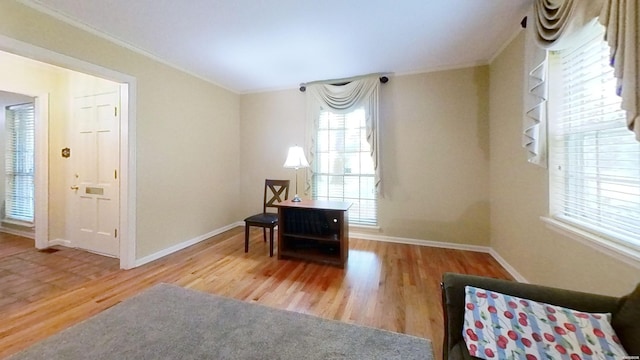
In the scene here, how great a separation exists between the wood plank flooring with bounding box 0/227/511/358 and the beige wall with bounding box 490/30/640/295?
462 millimetres

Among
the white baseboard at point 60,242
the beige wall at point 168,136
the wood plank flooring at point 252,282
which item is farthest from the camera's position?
the white baseboard at point 60,242

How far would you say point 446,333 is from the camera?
1.12 m

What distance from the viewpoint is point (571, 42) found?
Answer: 5.77 feet

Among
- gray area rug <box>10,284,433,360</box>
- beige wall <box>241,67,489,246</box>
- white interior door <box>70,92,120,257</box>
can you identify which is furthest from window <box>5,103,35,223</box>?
beige wall <box>241,67,489,246</box>

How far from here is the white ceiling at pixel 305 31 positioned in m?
2.13

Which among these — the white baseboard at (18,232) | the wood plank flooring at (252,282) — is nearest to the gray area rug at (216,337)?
the wood plank flooring at (252,282)

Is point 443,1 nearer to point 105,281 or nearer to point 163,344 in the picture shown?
point 163,344

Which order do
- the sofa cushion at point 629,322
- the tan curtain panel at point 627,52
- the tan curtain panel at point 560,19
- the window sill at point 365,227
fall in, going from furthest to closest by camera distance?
the window sill at point 365,227 < the tan curtain panel at point 560,19 < the tan curtain panel at point 627,52 < the sofa cushion at point 629,322

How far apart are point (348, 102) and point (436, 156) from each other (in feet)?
5.11

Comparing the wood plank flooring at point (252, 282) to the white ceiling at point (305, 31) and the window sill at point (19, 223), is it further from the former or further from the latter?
the white ceiling at point (305, 31)

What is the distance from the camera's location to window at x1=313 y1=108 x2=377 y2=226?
392 centimetres

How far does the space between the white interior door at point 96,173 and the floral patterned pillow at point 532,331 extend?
3860mm

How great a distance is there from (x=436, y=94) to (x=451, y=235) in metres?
2.07

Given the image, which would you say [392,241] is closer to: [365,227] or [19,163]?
[365,227]
